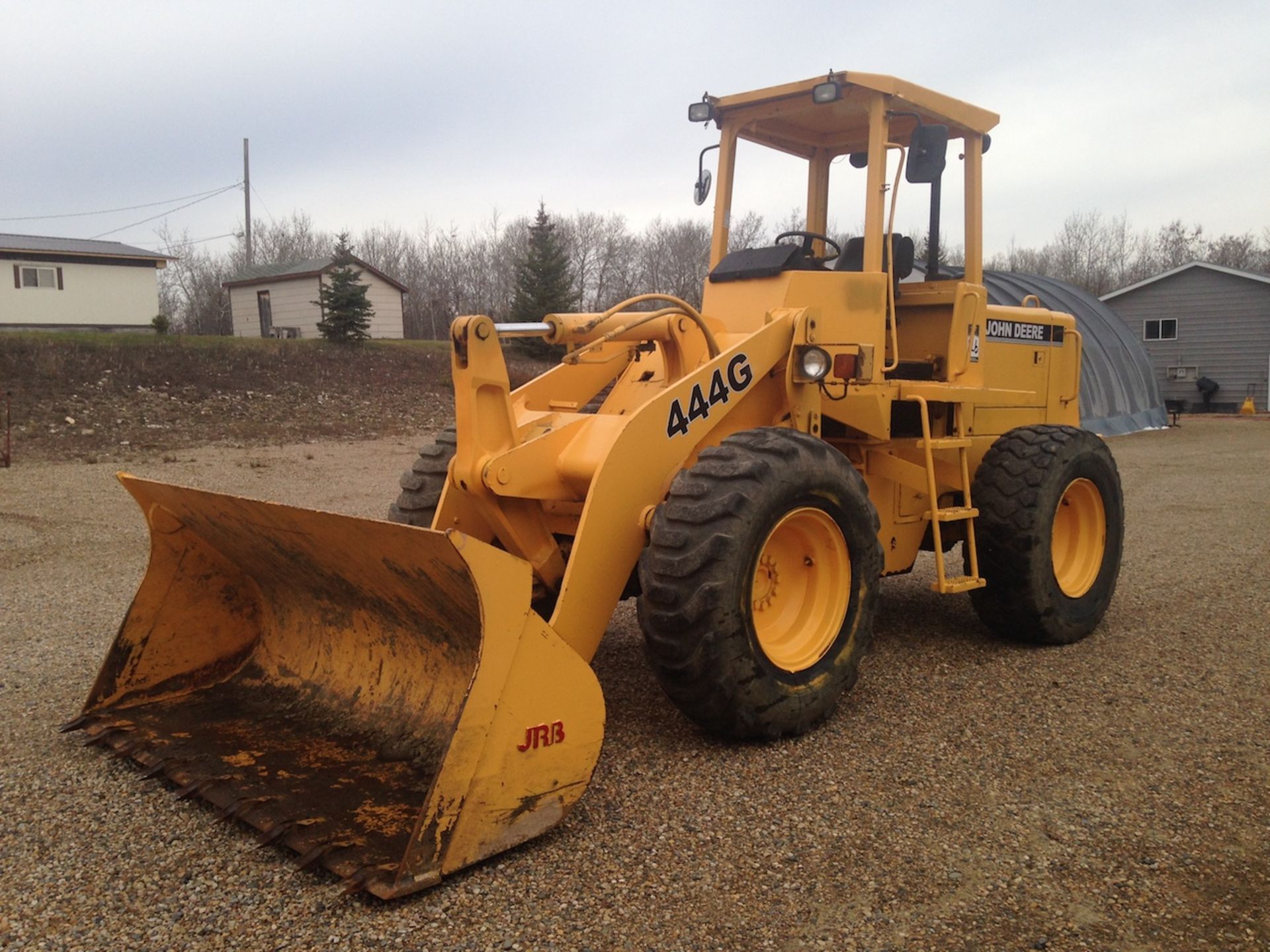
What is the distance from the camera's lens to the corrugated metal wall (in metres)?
21.6

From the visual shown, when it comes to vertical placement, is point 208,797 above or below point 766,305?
below

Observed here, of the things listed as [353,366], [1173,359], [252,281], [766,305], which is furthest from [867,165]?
[252,281]

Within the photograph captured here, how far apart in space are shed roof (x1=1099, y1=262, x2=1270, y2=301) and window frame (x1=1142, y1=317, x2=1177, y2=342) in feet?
3.36

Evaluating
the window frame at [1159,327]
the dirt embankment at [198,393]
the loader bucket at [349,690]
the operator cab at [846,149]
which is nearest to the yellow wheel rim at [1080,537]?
the operator cab at [846,149]

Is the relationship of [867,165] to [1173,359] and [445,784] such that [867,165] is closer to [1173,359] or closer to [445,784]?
[445,784]

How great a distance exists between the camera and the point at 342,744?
3.98 meters

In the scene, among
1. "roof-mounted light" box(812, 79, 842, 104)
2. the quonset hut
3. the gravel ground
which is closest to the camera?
the gravel ground

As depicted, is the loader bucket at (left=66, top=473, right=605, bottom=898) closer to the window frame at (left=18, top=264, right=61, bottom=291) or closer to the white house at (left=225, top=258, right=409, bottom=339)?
the white house at (left=225, top=258, right=409, bottom=339)

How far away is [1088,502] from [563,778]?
3.96 meters

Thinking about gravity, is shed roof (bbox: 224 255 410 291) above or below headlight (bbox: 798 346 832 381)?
above

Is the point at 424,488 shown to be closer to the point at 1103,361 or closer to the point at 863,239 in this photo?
the point at 863,239

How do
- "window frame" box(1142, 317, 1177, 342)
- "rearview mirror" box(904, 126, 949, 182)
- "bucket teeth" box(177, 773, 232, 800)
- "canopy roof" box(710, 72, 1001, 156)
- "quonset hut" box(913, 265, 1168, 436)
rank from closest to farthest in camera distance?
"bucket teeth" box(177, 773, 232, 800), "rearview mirror" box(904, 126, 949, 182), "canopy roof" box(710, 72, 1001, 156), "quonset hut" box(913, 265, 1168, 436), "window frame" box(1142, 317, 1177, 342)

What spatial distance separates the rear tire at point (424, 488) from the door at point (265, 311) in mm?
32934

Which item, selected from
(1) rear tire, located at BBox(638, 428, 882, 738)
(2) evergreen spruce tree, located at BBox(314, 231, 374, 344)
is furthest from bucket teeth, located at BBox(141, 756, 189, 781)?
(2) evergreen spruce tree, located at BBox(314, 231, 374, 344)
